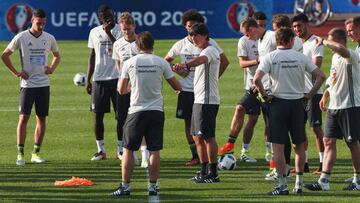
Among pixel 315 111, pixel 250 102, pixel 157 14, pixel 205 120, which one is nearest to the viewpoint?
pixel 205 120

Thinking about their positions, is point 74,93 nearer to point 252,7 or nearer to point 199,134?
point 199,134

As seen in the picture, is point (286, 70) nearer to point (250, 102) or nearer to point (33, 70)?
point (250, 102)

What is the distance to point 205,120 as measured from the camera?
16.1m

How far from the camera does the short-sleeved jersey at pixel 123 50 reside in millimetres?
17719

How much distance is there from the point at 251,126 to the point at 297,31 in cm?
251

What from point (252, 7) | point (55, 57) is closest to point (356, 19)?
point (55, 57)

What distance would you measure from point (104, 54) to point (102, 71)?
0.91 feet

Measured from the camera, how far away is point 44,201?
47.8ft

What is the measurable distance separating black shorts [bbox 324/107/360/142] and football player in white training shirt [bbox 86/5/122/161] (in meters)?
4.45

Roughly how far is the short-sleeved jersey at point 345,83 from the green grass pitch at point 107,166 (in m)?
1.18

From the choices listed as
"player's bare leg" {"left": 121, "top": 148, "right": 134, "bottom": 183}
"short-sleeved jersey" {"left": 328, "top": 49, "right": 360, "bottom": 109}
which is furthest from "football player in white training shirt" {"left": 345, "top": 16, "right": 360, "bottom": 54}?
"player's bare leg" {"left": 121, "top": 148, "right": 134, "bottom": 183}

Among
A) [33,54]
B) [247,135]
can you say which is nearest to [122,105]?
[33,54]

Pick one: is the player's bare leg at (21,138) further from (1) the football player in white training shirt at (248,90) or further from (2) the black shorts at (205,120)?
(2) the black shorts at (205,120)

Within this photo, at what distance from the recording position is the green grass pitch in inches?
590
